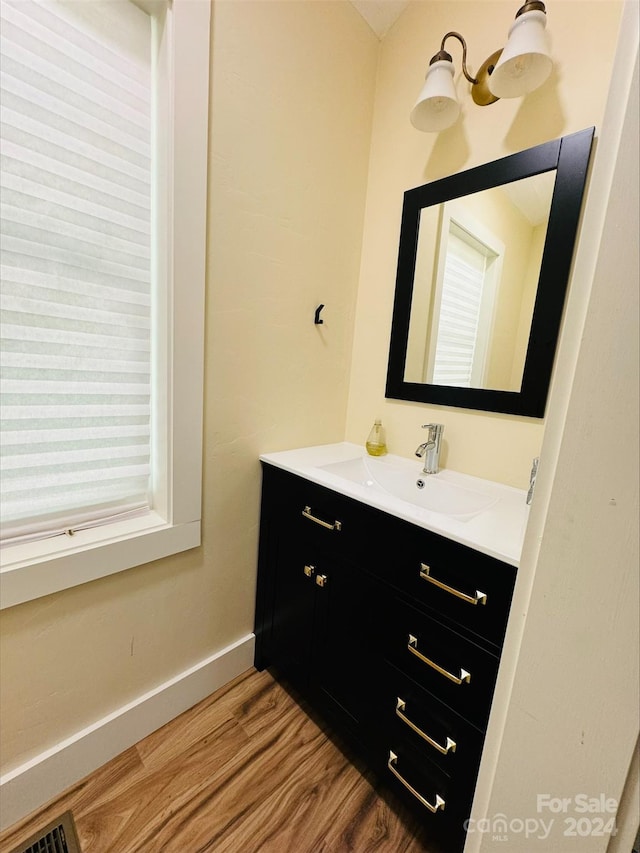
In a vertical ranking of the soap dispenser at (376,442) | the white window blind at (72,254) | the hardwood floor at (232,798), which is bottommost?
the hardwood floor at (232,798)

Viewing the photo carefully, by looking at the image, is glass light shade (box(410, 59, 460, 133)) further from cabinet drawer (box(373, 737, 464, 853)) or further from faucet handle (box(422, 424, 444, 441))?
cabinet drawer (box(373, 737, 464, 853))

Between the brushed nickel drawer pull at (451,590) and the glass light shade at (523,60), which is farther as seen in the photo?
the glass light shade at (523,60)

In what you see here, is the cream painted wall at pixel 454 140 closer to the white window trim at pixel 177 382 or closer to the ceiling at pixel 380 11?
the ceiling at pixel 380 11

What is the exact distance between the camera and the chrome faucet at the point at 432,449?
129 cm

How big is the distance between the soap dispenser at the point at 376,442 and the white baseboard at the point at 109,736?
93 cm

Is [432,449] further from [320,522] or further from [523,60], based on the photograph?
[523,60]

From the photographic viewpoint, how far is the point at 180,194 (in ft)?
3.24

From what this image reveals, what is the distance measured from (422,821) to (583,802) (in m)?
0.84

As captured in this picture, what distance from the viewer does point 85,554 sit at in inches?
37.6

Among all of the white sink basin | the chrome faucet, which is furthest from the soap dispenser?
the chrome faucet

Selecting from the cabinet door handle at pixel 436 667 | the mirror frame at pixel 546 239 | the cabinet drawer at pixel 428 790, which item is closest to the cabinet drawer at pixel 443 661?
the cabinet door handle at pixel 436 667

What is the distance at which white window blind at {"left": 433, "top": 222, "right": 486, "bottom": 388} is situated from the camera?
1.25 m

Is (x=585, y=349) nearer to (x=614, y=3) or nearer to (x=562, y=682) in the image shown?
(x=562, y=682)

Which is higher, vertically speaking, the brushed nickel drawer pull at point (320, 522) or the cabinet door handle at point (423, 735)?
the brushed nickel drawer pull at point (320, 522)
